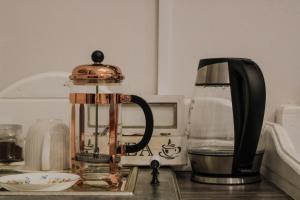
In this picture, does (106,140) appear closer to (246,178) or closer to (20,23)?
(246,178)

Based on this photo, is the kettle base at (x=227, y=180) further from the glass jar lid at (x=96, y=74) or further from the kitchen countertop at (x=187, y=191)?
the glass jar lid at (x=96, y=74)

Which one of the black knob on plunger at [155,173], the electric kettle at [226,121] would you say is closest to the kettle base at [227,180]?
the electric kettle at [226,121]

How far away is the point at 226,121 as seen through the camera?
45.3 inches

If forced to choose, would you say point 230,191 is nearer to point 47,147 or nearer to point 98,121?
point 98,121

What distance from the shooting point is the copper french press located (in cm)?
94

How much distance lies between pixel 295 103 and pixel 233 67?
0.41 m

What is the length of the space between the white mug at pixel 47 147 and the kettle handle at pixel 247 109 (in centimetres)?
38

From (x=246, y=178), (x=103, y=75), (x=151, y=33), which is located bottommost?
(x=246, y=178)

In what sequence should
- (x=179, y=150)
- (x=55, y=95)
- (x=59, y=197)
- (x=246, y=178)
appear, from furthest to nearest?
(x=55, y=95)
(x=179, y=150)
(x=246, y=178)
(x=59, y=197)

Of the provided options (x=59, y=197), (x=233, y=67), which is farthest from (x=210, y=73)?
(x=59, y=197)

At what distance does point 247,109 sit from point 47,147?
0.44 meters

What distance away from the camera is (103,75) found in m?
0.93

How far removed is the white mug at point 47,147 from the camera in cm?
107

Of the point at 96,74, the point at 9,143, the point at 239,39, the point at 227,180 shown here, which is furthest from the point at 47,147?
the point at 239,39
